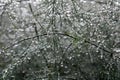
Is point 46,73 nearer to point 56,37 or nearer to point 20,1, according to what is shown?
point 56,37

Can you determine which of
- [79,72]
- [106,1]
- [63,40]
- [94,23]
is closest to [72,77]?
[79,72]

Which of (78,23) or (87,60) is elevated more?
(78,23)

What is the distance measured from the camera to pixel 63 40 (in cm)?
384

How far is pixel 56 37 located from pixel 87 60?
2.76 ft

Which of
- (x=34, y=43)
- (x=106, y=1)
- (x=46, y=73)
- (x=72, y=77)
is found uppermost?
(x=106, y=1)

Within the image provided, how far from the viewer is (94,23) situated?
355 cm

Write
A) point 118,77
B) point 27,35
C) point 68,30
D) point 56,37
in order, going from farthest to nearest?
point 27,35 < point 68,30 < point 118,77 < point 56,37

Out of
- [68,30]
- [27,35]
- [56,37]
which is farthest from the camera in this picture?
[27,35]

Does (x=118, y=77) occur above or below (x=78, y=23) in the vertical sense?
below

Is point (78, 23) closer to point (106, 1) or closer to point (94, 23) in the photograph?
point (94, 23)

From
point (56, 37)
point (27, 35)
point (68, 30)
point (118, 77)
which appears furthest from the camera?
point (27, 35)

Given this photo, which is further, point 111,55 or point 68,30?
point 68,30

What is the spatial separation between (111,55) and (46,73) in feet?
2.24

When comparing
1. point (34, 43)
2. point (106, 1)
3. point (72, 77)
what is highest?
point (106, 1)
